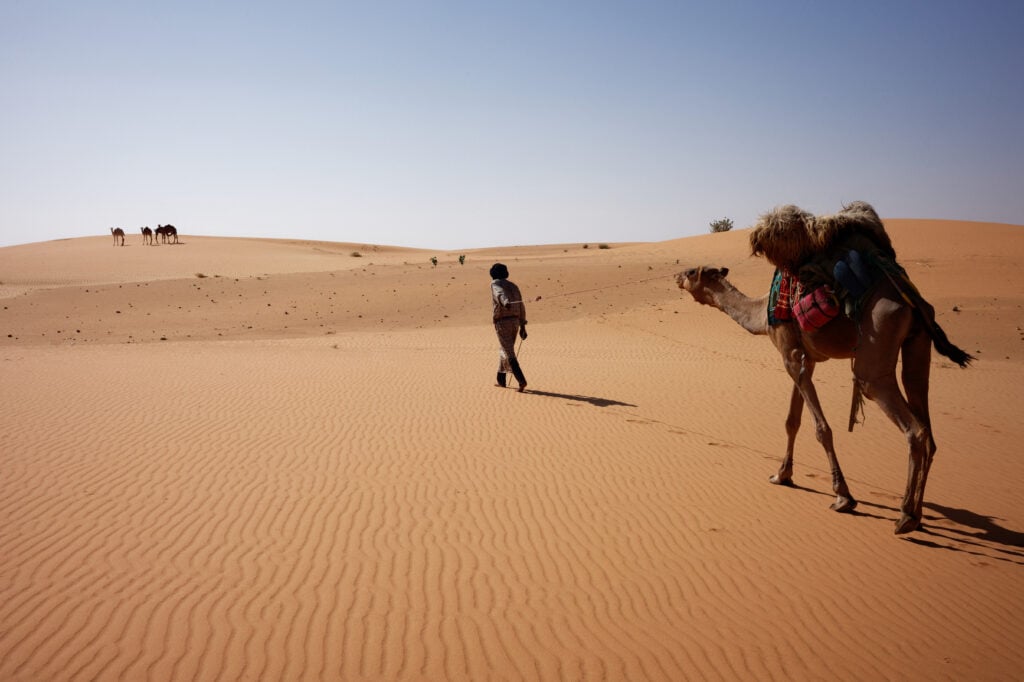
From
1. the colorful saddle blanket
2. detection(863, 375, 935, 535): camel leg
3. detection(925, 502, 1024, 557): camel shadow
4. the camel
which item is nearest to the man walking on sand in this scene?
the colorful saddle blanket

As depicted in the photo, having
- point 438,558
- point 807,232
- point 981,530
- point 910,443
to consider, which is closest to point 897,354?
point 910,443

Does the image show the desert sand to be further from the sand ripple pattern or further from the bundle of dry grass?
the bundle of dry grass

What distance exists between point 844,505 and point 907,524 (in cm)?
70

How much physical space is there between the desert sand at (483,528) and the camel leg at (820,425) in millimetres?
263

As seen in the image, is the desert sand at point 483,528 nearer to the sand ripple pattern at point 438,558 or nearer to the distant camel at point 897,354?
the sand ripple pattern at point 438,558

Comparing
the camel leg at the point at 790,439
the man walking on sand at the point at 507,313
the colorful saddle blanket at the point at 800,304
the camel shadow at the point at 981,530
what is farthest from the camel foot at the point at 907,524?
the man walking on sand at the point at 507,313

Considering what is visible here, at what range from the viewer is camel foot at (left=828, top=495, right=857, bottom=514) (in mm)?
6918

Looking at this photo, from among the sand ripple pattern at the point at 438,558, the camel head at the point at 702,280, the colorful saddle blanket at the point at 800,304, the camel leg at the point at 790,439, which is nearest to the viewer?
the sand ripple pattern at the point at 438,558

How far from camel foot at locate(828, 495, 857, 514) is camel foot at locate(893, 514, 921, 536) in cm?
60

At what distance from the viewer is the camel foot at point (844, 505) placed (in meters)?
6.92

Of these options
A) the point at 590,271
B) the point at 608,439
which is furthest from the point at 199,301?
the point at 608,439

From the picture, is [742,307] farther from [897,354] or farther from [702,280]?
[897,354]

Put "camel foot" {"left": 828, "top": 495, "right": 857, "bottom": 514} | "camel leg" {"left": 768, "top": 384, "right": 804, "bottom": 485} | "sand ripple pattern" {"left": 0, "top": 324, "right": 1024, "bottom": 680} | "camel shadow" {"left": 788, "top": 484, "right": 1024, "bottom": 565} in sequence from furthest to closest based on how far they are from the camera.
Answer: "camel leg" {"left": 768, "top": 384, "right": 804, "bottom": 485} < "camel foot" {"left": 828, "top": 495, "right": 857, "bottom": 514} < "camel shadow" {"left": 788, "top": 484, "right": 1024, "bottom": 565} < "sand ripple pattern" {"left": 0, "top": 324, "right": 1024, "bottom": 680}

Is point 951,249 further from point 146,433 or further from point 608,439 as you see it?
point 146,433
